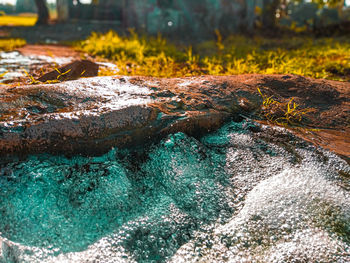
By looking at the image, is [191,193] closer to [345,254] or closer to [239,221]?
[239,221]

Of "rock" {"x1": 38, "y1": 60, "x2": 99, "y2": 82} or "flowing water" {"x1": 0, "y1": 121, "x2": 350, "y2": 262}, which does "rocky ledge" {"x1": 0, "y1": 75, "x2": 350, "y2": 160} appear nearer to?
"flowing water" {"x1": 0, "y1": 121, "x2": 350, "y2": 262}

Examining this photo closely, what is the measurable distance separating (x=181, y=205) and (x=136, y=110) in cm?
67

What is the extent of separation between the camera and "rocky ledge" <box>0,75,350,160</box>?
1.80 metres

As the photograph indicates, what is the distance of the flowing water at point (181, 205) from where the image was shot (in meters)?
1.43

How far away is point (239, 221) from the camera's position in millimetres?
1596

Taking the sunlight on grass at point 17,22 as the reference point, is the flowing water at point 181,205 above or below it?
below

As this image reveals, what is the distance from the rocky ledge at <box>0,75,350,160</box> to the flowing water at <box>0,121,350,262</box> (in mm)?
101

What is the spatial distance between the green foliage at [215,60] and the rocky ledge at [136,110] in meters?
1.15

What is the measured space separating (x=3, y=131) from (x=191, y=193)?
41.9 inches

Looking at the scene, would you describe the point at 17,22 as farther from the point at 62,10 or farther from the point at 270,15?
the point at 270,15

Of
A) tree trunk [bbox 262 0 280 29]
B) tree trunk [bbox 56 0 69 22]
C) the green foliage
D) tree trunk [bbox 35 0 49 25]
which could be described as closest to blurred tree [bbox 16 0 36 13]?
tree trunk [bbox 56 0 69 22]

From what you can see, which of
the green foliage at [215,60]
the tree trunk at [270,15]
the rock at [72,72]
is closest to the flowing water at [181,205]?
the rock at [72,72]

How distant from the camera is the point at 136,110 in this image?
201 cm

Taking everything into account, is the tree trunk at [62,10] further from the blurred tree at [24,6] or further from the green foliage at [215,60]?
the blurred tree at [24,6]
